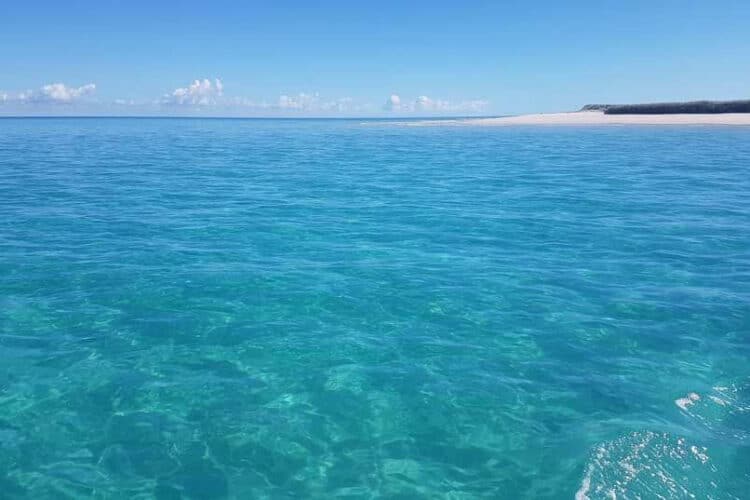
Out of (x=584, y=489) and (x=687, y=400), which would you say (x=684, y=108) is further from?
(x=584, y=489)

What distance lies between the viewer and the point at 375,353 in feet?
33.6

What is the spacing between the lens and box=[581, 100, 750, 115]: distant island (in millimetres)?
90688

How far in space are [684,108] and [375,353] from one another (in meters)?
112

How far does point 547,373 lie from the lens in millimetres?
9492

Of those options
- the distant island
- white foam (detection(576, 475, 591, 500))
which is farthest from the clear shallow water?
the distant island

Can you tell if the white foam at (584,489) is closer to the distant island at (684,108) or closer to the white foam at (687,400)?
the white foam at (687,400)

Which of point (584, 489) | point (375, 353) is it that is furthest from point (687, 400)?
point (375, 353)

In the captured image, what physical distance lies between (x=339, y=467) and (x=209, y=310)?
20.3ft

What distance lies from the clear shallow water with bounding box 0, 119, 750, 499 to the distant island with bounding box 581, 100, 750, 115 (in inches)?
3410

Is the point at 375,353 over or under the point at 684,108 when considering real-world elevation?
under

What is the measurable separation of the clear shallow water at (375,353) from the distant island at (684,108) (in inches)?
3410

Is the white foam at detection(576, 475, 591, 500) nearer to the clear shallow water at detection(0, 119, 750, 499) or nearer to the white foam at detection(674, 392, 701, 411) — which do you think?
the clear shallow water at detection(0, 119, 750, 499)

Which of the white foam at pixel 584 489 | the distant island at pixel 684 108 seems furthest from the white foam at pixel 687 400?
the distant island at pixel 684 108

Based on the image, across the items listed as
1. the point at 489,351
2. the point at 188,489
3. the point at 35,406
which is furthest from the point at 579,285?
the point at 35,406
